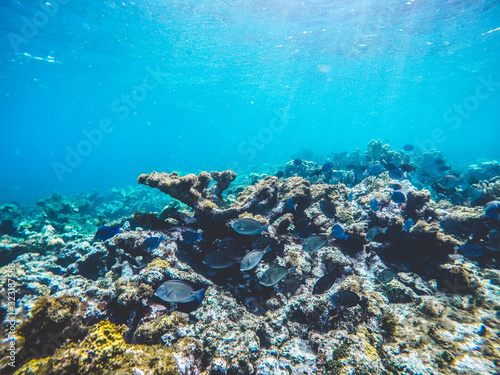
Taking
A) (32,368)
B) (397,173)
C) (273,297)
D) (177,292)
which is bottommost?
(32,368)

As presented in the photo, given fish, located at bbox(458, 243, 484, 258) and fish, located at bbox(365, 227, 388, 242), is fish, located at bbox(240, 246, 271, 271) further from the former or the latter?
fish, located at bbox(458, 243, 484, 258)

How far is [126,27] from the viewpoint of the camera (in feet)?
65.7

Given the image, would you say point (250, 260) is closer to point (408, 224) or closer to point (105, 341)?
point (105, 341)

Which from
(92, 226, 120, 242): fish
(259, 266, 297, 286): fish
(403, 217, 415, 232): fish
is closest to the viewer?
(259, 266, 297, 286): fish

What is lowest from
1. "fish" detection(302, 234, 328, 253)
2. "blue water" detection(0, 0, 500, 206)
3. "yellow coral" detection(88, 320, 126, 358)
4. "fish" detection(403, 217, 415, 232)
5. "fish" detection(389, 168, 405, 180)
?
"yellow coral" detection(88, 320, 126, 358)

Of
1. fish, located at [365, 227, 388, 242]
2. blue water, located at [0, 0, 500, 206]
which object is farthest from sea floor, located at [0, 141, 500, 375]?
blue water, located at [0, 0, 500, 206]

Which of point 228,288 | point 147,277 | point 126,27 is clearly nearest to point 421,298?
point 228,288

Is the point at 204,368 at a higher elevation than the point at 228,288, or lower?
lower

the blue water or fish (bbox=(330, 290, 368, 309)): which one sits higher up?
the blue water

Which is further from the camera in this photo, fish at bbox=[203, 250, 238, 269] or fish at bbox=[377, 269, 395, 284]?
fish at bbox=[377, 269, 395, 284]

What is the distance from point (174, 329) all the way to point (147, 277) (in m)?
0.94

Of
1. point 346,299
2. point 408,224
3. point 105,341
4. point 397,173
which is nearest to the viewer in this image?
point 105,341

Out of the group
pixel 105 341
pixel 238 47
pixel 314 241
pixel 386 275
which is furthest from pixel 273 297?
pixel 238 47

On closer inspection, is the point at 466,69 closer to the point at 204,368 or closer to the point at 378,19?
the point at 378,19
